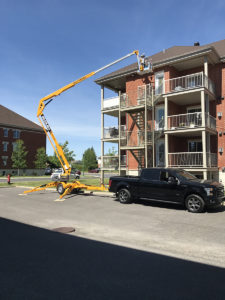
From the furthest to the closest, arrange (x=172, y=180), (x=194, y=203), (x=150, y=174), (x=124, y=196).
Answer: (x=124, y=196) → (x=150, y=174) → (x=172, y=180) → (x=194, y=203)

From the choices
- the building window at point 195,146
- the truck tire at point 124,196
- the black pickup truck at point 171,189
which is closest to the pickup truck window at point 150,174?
the black pickup truck at point 171,189

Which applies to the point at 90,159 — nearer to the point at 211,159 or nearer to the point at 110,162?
the point at 110,162

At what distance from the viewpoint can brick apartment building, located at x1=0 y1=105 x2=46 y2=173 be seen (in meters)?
49.7

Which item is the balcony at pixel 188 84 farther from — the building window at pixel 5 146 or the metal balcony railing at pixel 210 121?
the building window at pixel 5 146

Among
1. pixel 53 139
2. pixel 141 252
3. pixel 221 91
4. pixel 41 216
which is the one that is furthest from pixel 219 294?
pixel 221 91

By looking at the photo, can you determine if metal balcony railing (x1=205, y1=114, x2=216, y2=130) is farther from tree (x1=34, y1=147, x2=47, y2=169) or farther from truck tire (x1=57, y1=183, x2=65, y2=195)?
tree (x1=34, y1=147, x2=47, y2=169)

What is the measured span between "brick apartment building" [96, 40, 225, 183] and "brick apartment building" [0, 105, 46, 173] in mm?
34463

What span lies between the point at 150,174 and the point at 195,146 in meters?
9.56

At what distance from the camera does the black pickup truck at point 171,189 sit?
32.8 feet

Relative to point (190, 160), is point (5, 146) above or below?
above

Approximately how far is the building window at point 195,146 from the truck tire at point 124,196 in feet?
32.3

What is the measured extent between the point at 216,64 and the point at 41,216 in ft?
57.1

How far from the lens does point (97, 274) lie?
4.11 meters

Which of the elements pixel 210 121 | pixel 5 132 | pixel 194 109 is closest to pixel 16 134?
pixel 5 132
